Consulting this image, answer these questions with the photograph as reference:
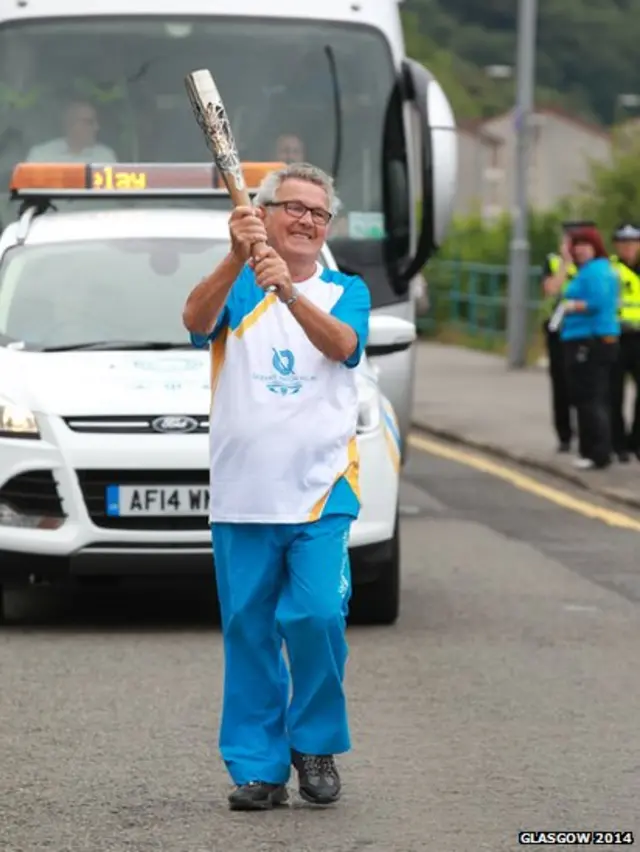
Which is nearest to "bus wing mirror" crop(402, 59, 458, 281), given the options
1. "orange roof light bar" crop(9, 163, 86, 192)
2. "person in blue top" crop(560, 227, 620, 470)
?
"orange roof light bar" crop(9, 163, 86, 192)

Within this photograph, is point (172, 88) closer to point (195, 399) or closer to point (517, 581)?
point (517, 581)

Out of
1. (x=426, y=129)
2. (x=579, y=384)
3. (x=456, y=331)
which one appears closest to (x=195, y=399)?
(x=426, y=129)

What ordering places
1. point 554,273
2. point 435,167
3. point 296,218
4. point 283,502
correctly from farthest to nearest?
point 554,273
point 435,167
point 283,502
point 296,218

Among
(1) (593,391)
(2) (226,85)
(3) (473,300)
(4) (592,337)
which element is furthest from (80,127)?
(3) (473,300)

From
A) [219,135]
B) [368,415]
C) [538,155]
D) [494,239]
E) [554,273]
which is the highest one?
[219,135]

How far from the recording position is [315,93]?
1656cm

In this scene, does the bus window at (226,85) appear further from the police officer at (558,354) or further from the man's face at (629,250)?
the man's face at (629,250)

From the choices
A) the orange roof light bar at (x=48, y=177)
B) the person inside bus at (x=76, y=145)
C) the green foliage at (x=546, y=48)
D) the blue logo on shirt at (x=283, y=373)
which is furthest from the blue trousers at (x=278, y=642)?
the green foliage at (x=546, y=48)

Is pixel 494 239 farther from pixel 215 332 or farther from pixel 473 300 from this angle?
pixel 215 332

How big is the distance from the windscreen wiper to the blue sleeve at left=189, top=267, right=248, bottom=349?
3.99 metres

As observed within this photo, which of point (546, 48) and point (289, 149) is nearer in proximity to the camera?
point (289, 149)

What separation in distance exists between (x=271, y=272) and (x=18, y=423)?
387 centimetres

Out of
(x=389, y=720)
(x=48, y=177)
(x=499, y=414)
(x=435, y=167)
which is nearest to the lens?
(x=389, y=720)

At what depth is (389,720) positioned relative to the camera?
8688 mm
